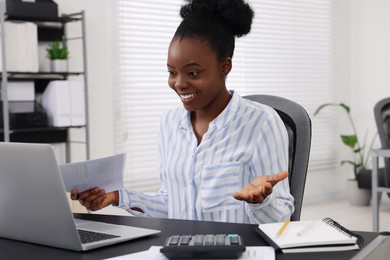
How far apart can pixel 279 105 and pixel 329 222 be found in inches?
25.2

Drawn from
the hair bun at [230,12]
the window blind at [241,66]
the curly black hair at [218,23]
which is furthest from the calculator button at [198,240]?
the window blind at [241,66]

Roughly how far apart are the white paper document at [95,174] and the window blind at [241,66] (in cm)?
188

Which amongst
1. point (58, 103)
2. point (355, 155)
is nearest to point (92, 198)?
point (58, 103)

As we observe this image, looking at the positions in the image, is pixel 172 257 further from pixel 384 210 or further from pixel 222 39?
pixel 384 210

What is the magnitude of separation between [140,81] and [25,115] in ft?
3.13

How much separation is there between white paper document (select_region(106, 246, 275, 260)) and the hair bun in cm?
76

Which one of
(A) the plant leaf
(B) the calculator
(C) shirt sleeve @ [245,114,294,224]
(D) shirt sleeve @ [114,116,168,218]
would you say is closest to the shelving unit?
(D) shirt sleeve @ [114,116,168,218]

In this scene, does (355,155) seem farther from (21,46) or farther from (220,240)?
(220,240)

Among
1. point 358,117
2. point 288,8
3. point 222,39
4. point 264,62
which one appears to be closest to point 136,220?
point 222,39

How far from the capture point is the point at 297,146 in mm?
1542

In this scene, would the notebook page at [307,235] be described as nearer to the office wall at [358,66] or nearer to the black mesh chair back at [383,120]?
the black mesh chair back at [383,120]

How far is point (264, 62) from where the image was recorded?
484 cm

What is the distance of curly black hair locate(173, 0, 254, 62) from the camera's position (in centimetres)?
147

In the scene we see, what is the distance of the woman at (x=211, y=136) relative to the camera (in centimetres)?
142
